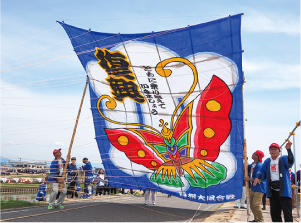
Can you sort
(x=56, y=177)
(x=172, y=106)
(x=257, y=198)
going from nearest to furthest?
(x=257, y=198)
(x=56, y=177)
(x=172, y=106)

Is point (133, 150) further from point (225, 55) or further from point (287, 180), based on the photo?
point (287, 180)

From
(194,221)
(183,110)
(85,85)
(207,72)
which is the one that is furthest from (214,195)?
(85,85)

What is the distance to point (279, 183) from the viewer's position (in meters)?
5.42

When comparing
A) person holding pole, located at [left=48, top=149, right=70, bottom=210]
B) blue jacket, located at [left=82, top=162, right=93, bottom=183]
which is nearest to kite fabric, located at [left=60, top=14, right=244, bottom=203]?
blue jacket, located at [left=82, top=162, right=93, bottom=183]

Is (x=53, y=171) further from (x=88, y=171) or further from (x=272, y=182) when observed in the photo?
(x=272, y=182)

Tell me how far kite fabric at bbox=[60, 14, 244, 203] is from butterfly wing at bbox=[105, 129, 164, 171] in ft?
0.12

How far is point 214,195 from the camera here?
9219 mm

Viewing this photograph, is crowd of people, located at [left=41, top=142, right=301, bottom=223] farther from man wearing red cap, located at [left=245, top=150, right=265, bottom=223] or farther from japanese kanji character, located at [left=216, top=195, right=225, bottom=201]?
japanese kanji character, located at [left=216, top=195, right=225, bottom=201]

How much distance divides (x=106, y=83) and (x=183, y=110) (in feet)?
10.5

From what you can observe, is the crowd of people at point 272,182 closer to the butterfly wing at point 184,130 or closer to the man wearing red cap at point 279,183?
the man wearing red cap at point 279,183

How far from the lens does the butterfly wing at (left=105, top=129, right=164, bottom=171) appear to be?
1013 cm

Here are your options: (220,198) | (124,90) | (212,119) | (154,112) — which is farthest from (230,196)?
(124,90)

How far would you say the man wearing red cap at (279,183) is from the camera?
524 cm

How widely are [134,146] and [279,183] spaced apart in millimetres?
5919
